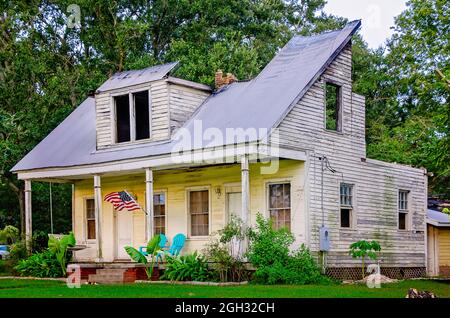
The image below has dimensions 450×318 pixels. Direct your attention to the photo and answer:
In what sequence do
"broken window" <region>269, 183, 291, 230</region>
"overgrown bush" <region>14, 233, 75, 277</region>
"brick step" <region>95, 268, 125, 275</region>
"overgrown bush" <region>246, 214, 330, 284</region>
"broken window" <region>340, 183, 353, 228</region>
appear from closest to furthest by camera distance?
"overgrown bush" <region>246, 214, 330, 284</region>
"brick step" <region>95, 268, 125, 275</region>
"broken window" <region>269, 183, 291, 230</region>
"broken window" <region>340, 183, 353, 228</region>
"overgrown bush" <region>14, 233, 75, 277</region>

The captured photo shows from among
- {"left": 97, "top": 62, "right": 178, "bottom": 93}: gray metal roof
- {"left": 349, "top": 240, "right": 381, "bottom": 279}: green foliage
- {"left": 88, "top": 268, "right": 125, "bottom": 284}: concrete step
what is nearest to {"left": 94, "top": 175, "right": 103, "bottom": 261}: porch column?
{"left": 88, "top": 268, "right": 125, "bottom": 284}: concrete step

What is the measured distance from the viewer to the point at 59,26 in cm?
4019

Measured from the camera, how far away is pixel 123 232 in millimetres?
26359

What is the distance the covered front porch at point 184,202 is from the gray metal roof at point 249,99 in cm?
77

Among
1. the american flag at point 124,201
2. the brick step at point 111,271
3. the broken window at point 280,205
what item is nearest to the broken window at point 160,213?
the american flag at point 124,201

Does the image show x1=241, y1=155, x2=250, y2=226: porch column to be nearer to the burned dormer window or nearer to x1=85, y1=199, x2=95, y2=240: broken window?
the burned dormer window

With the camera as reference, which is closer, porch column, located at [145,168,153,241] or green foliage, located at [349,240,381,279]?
green foliage, located at [349,240,381,279]

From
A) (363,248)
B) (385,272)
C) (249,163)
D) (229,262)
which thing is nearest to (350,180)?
(363,248)

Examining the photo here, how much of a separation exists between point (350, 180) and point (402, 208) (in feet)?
11.4

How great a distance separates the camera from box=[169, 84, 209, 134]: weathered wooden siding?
23500 mm

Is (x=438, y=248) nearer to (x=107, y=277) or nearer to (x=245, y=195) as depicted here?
(x=245, y=195)
